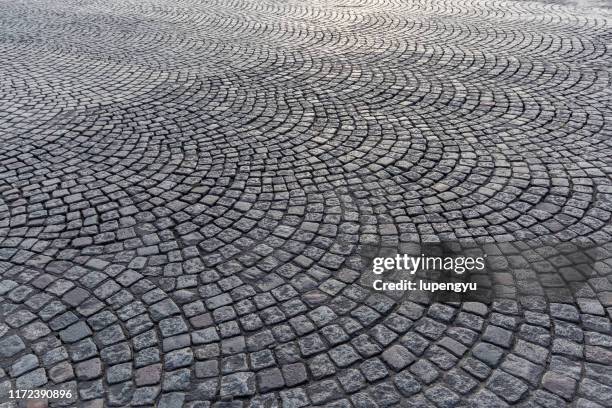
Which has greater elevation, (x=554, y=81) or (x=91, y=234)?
(x=554, y=81)

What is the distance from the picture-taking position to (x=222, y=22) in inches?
481

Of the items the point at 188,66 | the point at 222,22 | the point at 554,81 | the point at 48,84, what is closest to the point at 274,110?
the point at 188,66

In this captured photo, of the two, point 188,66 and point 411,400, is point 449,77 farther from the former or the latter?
point 411,400

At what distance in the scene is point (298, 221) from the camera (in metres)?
5.07

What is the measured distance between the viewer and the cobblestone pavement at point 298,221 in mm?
3564

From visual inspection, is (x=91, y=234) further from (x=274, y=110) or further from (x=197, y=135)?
(x=274, y=110)

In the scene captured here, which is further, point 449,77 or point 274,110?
point 449,77

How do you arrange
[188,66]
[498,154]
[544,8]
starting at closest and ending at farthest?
[498,154]
[188,66]
[544,8]

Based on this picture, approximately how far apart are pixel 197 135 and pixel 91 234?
7.50 feet

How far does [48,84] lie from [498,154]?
731cm

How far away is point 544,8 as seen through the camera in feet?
43.1

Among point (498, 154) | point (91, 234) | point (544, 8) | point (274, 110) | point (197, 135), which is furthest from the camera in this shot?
point (544, 8)

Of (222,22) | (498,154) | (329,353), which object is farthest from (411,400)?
(222,22)

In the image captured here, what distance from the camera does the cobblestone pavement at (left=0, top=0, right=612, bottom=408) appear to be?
356cm
